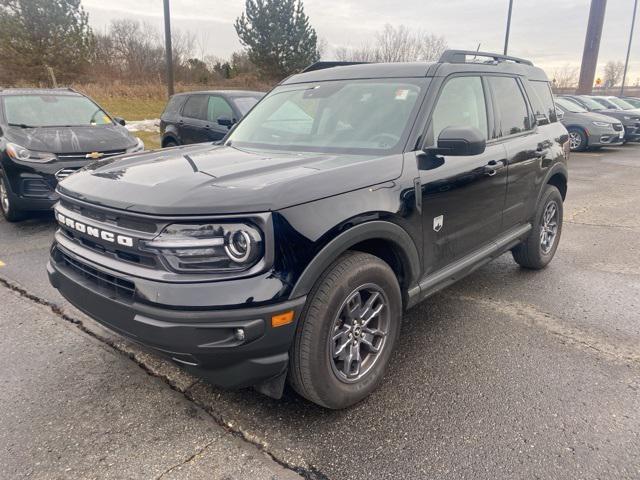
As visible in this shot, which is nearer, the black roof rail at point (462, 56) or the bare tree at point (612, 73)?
the black roof rail at point (462, 56)

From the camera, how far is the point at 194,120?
9.42m

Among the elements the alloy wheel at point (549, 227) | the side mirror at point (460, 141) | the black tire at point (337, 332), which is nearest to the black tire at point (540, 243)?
the alloy wheel at point (549, 227)

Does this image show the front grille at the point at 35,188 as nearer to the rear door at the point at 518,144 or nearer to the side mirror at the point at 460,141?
the side mirror at the point at 460,141

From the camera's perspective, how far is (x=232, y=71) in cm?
3956

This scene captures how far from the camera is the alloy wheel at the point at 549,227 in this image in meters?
4.72

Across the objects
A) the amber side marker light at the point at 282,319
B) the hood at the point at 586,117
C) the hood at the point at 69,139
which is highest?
the hood at the point at 586,117

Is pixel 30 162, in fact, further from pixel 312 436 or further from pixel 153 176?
pixel 312 436

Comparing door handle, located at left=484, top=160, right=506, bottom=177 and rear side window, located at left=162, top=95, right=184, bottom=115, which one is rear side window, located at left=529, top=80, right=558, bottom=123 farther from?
rear side window, located at left=162, top=95, right=184, bottom=115

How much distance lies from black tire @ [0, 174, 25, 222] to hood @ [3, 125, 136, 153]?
588 mm

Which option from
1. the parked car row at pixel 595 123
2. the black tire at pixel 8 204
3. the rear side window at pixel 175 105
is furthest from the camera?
the parked car row at pixel 595 123

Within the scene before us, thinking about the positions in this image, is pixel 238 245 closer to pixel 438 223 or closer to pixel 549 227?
pixel 438 223

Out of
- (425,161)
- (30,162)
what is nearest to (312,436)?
(425,161)

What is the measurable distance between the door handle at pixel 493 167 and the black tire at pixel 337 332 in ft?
4.28

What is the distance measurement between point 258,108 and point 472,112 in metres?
1.74
